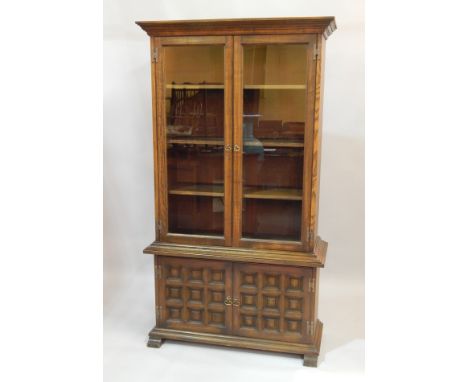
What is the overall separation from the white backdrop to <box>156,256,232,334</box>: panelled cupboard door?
0.13 meters

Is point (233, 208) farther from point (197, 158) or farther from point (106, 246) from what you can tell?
point (106, 246)

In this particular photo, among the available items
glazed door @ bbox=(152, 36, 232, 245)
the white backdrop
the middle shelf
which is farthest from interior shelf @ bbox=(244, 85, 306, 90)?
the white backdrop

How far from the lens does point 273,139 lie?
2.38m

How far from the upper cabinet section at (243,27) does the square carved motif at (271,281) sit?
1182 mm

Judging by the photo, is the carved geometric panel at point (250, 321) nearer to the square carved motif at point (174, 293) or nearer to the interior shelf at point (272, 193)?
the square carved motif at point (174, 293)

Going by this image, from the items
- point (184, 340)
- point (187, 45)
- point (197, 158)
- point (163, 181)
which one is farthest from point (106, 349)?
point (187, 45)

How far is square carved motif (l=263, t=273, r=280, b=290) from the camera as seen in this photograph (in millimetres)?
2406

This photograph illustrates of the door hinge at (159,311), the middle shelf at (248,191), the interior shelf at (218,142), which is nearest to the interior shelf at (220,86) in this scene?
the interior shelf at (218,142)

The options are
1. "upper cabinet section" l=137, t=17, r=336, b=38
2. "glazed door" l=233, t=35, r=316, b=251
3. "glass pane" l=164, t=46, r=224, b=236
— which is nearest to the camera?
"upper cabinet section" l=137, t=17, r=336, b=38

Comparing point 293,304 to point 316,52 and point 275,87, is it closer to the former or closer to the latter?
point 275,87

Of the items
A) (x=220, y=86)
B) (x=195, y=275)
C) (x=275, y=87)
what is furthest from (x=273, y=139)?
(x=195, y=275)

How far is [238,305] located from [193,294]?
250 millimetres

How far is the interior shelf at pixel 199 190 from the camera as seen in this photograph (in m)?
2.47

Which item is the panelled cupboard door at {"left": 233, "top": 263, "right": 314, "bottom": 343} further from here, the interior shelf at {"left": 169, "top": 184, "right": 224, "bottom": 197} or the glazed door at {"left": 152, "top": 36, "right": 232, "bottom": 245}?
the interior shelf at {"left": 169, "top": 184, "right": 224, "bottom": 197}
